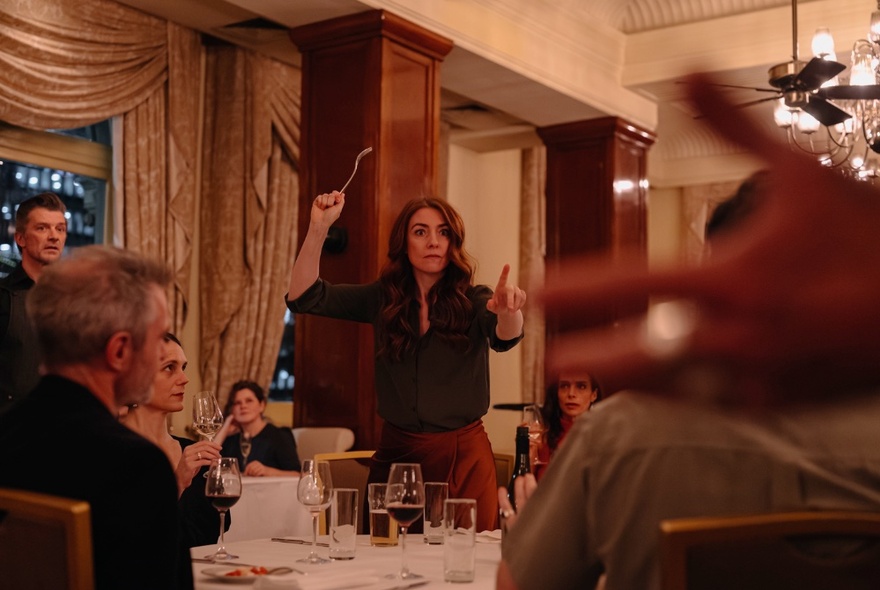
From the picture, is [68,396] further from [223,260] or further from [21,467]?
[223,260]

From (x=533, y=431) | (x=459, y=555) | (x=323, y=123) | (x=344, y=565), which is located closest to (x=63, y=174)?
(x=323, y=123)

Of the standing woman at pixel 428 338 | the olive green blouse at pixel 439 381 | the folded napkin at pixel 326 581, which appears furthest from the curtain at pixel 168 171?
the folded napkin at pixel 326 581

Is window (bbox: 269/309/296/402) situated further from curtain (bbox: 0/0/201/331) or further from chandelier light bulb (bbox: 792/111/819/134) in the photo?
chandelier light bulb (bbox: 792/111/819/134)

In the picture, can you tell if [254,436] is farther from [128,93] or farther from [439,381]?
[439,381]

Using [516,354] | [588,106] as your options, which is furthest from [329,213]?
[516,354]

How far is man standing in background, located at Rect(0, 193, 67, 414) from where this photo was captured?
3664mm

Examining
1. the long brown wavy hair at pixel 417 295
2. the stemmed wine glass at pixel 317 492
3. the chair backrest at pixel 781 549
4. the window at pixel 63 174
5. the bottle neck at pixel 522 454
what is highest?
the window at pixel 63 174

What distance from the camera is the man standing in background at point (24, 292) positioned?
3.66 m

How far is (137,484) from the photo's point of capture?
1336 millimetres

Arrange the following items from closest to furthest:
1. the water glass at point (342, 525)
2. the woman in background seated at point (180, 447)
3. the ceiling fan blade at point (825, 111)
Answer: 1. the water glass at point (342, 525)
2. the woman in background seated at point (180, 447)
3. the ceiling fan blade at point (825, 111)

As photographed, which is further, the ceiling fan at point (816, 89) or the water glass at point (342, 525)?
the ceiling fan at point (816, 89)

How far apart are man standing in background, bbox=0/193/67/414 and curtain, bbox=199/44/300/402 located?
2.18 metres

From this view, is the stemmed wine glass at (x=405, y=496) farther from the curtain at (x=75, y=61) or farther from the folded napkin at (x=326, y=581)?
the curtain at (x=75, y=61)

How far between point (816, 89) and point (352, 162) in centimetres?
222
